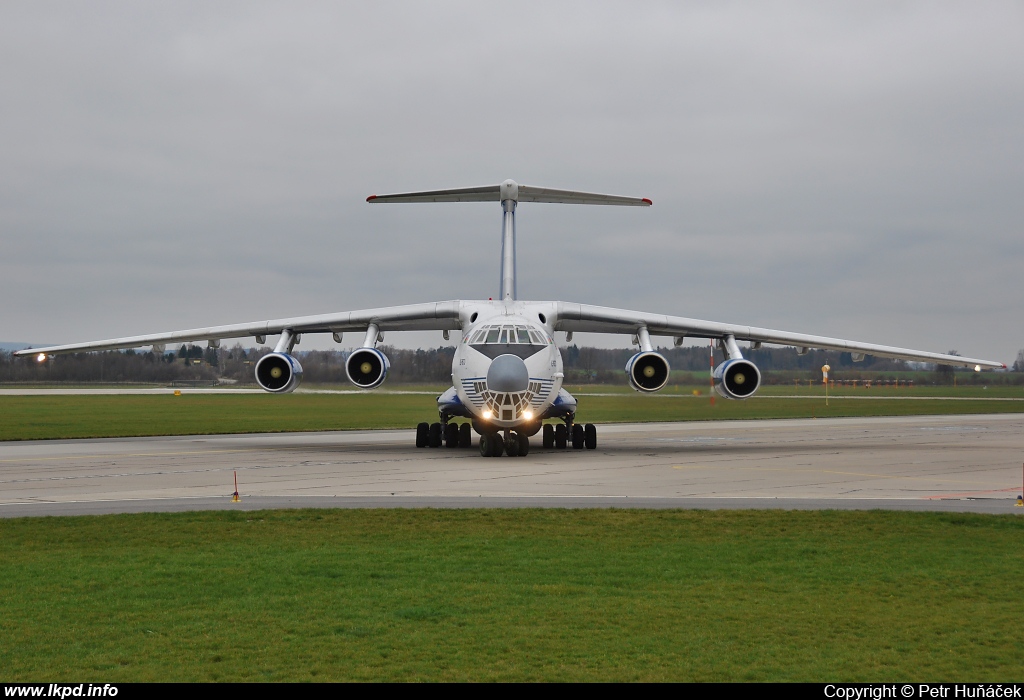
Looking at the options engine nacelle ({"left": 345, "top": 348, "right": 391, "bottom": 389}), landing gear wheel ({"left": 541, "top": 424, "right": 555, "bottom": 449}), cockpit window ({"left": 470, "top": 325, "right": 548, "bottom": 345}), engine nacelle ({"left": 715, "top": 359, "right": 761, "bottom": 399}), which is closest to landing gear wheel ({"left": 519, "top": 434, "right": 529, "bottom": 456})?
cockpit window ({"left": 470, "top": 325, "right": 548, "bottom": 345})

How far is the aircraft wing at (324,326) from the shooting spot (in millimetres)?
23094

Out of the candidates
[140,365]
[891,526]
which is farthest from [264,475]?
[140,365]

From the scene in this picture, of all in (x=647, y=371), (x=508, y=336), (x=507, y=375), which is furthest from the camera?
(x=647, y=371)

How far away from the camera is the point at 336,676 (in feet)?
17.4

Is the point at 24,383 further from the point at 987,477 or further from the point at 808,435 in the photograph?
the point at 987,477

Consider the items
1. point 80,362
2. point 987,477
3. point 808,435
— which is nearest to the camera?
point 987,477

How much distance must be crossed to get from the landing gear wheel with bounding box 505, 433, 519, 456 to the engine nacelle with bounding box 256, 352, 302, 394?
19.1 ft

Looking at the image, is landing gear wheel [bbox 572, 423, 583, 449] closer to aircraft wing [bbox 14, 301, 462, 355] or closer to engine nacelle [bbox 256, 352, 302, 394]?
aircraft wing [bbox 14, 301, 462, 355]

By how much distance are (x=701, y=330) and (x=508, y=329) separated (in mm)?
6068

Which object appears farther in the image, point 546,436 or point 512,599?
point 546,436

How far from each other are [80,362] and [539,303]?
45668mm

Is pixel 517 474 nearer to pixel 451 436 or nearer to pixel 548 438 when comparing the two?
pixel 548 438

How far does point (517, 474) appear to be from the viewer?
1673 centimetres

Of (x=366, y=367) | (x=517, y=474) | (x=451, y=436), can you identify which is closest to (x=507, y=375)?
(x=517, y=474)
